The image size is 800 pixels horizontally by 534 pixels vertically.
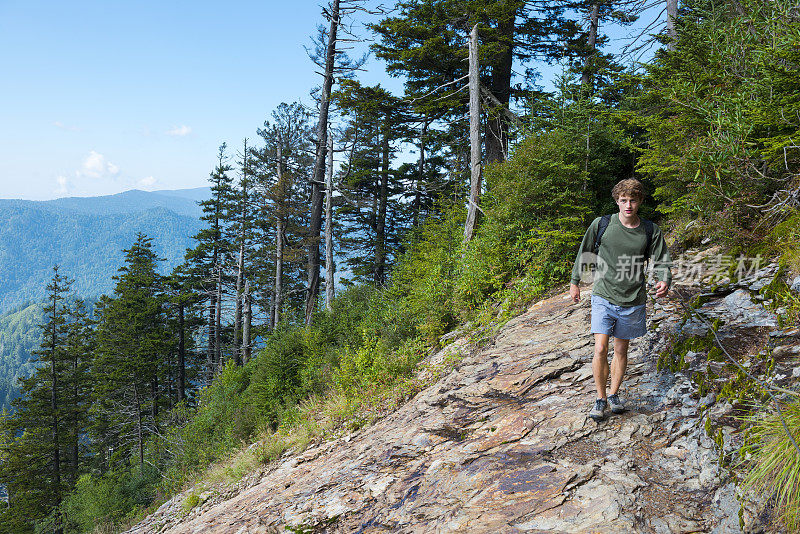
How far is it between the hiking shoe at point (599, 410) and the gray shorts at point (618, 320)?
60 centimetres

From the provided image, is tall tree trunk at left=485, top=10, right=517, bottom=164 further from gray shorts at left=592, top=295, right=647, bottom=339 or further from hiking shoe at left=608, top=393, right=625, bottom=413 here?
hiking shoe at left=608, top=393, right=625, bottom=413

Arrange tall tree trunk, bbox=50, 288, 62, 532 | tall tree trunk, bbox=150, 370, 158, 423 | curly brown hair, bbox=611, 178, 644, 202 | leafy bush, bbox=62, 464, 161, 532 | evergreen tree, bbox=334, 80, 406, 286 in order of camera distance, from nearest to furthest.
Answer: curly brown hair, bbox=611, 178, 644, 202, leafy bush, bbox=62, 464, 161, 532, evergreen tree, bbox=334, 80, 406, 286, tall tree trunk, bbox=50, 288, 62, 532, tall tree trunk, bbox=150, 370, 158, 423

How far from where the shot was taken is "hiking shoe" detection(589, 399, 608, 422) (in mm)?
3609

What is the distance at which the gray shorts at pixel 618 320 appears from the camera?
3570mm

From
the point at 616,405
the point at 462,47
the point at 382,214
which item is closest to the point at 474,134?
the point at 462,47

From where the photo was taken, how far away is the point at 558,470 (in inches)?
128

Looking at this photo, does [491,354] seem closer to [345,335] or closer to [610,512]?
[610,512]

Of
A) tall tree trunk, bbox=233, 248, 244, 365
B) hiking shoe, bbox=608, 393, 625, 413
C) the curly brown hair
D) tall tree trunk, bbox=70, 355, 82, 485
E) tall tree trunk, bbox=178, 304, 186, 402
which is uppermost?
the curly brown hair

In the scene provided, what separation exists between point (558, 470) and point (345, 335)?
30.2ft

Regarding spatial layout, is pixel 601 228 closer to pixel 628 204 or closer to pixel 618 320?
pixel 628 204

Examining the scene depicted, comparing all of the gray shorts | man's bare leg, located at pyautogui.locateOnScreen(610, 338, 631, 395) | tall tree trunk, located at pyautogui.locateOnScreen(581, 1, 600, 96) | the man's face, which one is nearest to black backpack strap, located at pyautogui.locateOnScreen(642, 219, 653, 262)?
the man's face

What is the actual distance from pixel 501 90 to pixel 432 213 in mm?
5069

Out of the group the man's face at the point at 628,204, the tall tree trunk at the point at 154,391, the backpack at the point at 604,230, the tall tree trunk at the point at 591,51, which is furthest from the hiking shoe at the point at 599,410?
the tall tree trunk at the point at 154,391

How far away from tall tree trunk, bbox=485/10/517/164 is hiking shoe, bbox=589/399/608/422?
373 inches
